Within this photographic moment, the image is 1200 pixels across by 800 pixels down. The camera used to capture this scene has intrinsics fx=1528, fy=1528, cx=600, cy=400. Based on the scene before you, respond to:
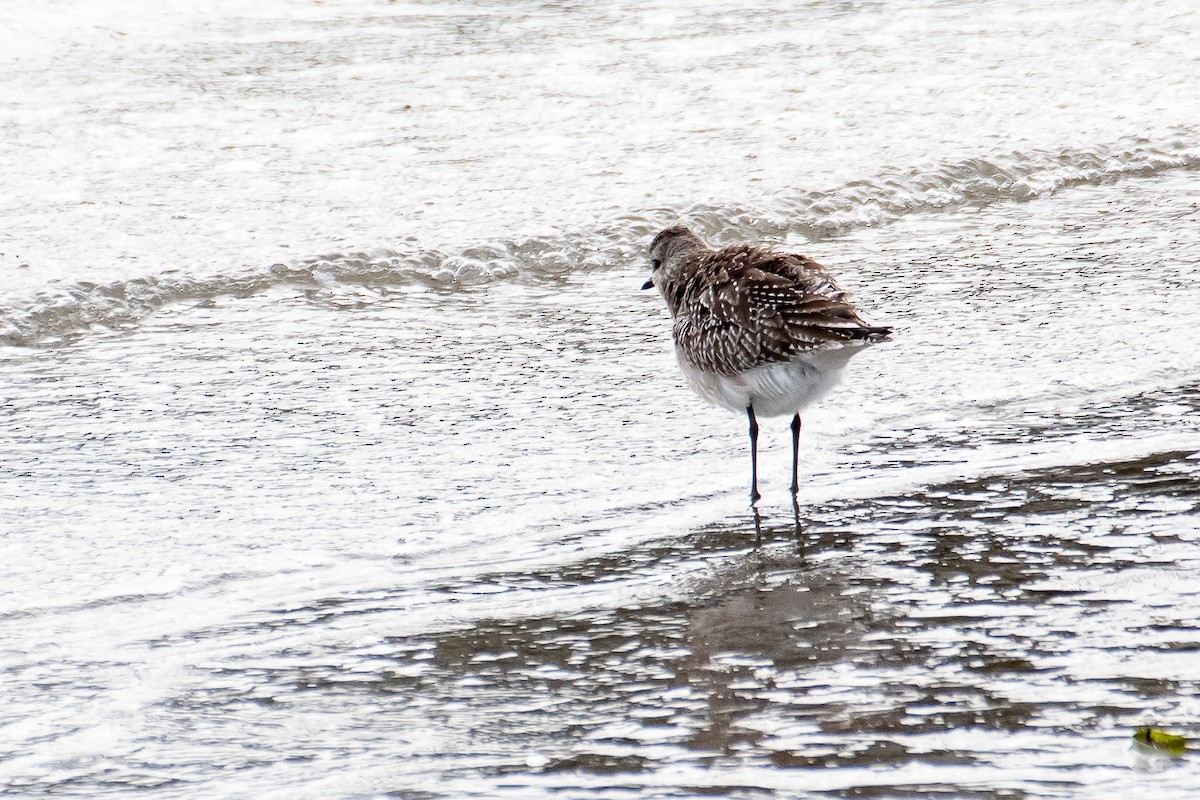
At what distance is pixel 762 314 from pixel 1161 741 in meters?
2.12

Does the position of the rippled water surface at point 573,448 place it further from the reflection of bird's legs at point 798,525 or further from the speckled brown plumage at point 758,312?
the speckled brown plumage at point 758,312

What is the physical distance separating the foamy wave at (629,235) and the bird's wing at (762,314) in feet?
9.21

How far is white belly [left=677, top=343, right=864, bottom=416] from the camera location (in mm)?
4730

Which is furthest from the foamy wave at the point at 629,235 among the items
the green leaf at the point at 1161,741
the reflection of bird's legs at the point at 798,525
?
the green leaf at the point at 1161,741

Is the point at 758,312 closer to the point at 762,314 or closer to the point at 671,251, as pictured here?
the point at 762,314

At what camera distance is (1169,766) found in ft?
9.63

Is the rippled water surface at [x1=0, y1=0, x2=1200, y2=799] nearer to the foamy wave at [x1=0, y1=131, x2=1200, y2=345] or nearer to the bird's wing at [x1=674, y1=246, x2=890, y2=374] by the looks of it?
the foamy wave at [x1=0, y1=131, x2=1200, y2=345]

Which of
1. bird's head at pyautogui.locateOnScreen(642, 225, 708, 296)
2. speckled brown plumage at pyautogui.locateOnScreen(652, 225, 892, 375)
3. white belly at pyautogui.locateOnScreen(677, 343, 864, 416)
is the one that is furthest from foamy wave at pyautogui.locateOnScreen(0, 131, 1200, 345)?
white belly at pyautogui.locateOnScreen(677, 343, 864, 416)

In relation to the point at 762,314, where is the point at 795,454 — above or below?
below

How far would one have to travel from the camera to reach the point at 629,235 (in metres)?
8.33

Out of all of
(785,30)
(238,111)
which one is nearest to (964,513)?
(238,111)

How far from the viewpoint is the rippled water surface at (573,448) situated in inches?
129

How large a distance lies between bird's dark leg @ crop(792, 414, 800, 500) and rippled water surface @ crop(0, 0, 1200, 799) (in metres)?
0.07

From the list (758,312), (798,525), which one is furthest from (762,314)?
(798,525)
